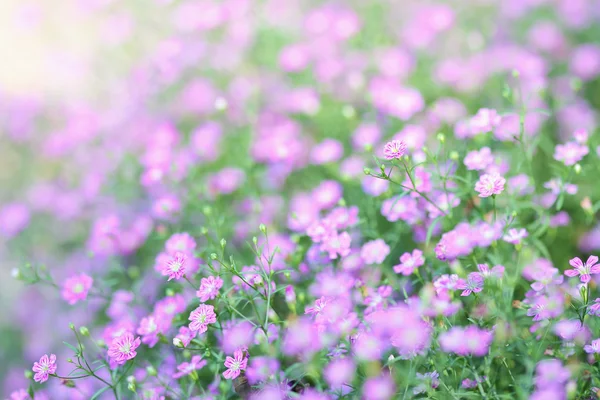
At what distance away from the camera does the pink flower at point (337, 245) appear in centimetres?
186

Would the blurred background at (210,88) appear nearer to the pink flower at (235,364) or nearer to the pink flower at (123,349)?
the pink flower at (123,349)

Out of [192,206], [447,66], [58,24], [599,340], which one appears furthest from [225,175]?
[58,24]

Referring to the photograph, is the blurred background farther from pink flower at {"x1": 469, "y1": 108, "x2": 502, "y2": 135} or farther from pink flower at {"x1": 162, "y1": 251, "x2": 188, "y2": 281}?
pink flower at {"x1": 162, "y1": 251, "x2": 188, "y2": 281}

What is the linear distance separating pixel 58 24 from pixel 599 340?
164 inches

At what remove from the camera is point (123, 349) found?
1675mm

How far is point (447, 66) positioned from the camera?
298 cm

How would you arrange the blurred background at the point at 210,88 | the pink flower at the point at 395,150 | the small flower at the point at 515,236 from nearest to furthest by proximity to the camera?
the pink flower at the point at 395,150
the small flower at the point at 515,236
the blurred background at the point at 210,88

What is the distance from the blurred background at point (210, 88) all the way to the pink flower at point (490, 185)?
905 mm

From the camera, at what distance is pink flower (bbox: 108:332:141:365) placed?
1.66 metres

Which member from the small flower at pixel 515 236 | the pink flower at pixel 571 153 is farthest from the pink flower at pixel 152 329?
the pink flower at pixel 571 153

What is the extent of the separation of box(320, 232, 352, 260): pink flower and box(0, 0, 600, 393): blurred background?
98 cm

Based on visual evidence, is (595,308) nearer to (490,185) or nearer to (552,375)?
(552,375)

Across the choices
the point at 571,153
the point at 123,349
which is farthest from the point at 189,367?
the point at 571,153

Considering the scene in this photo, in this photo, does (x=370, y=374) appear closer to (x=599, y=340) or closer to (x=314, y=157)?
(x=599, y=340)
